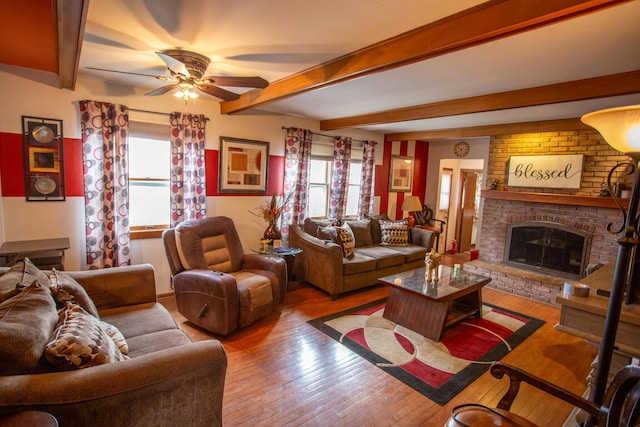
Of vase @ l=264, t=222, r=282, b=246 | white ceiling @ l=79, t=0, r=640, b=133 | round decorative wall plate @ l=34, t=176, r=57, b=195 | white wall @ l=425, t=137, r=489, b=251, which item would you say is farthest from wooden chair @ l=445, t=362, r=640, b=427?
white wall @ l=425, t=137, r=489, b=251

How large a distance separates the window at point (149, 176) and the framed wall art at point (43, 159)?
0.64 m

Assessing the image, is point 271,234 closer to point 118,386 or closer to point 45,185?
point 45,185

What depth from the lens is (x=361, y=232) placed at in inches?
198

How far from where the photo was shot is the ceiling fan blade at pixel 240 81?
2.26 meters

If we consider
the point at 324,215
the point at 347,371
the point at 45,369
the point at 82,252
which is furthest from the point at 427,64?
the point at 82,252

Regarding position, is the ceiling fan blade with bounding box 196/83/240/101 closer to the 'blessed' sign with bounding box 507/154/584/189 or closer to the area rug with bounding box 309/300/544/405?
the area rug with bounding box 309/300/544/405

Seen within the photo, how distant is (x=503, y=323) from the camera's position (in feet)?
11.5

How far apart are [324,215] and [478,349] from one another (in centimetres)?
313

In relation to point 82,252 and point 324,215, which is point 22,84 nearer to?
point 82,252

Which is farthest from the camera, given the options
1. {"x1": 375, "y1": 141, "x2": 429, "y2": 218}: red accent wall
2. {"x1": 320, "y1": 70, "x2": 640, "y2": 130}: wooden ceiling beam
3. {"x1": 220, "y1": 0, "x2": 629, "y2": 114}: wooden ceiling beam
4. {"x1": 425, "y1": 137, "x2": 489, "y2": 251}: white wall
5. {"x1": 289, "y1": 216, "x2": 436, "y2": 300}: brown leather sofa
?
{"x1": 425, "y1": 137, "x2": 489, "y2": 251}: white wall

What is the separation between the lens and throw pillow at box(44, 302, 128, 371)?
127cm

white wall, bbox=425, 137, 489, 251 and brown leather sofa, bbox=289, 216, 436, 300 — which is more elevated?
white wall, bbox=425, 137, 489, 251

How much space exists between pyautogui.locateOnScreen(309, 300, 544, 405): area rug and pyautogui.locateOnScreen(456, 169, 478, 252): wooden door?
3.63 metres

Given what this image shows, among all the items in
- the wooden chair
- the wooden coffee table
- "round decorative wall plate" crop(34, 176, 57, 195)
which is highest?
"round decorative wall plate" crop(34, 176, 57, 195)
